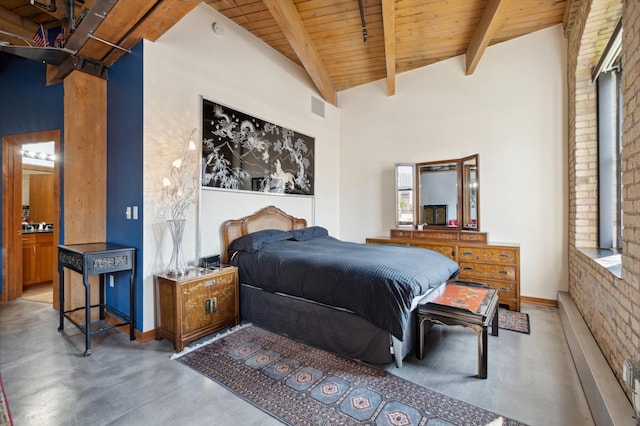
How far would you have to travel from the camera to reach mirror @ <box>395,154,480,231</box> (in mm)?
4172

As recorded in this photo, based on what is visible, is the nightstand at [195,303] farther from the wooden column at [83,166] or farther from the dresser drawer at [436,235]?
the dresser drawer at [436,235]

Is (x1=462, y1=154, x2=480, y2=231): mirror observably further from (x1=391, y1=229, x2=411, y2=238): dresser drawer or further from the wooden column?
the wooden column

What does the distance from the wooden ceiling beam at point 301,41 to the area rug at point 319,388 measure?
3442mm

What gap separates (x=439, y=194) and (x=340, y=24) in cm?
277

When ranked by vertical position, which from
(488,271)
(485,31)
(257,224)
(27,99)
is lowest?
(488,271)

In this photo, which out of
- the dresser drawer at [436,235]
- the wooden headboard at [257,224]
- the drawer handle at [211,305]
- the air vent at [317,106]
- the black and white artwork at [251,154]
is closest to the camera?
the drawer handle at [211,305]

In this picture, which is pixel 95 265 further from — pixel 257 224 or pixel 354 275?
pixel 354 275

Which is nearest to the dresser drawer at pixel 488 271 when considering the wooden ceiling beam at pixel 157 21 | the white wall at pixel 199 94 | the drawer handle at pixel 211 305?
the white wall at pixel 199 94

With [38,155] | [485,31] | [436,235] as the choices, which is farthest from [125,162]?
[485,31]

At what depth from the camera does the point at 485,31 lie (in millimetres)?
3416

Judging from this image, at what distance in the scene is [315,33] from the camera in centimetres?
397

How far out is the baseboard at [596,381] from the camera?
1.42 m

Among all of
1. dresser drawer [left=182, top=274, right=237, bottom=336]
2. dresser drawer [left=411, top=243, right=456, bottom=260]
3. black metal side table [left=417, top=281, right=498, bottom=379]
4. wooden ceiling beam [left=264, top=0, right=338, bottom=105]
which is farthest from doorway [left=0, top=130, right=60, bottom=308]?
dresser drawer [left=411, top=243, right=456, bottom=260]

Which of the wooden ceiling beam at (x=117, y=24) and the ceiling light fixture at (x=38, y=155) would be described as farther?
the ceiling light fixture at (x=38, y=155)
